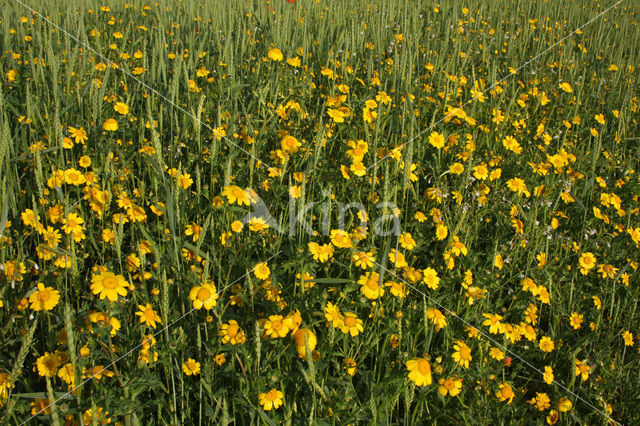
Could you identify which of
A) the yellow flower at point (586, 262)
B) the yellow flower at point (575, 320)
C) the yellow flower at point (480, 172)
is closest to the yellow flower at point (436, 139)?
the yellow flower at point (480, 172)

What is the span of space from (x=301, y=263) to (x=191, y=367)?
1.60 feet

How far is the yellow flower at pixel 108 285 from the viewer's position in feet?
4.66

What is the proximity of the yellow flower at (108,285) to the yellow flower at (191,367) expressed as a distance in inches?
11.6

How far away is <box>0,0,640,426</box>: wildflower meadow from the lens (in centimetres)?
138

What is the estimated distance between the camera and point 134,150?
242cm

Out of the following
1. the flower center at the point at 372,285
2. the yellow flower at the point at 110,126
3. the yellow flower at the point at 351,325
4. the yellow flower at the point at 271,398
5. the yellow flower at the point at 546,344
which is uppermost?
the yellow flower at the point at 110,126

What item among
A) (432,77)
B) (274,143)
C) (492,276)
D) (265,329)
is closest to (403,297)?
(492,276)

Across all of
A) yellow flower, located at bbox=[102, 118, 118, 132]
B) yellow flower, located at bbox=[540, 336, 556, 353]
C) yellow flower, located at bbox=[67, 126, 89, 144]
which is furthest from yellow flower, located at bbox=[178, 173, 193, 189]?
yellow flower, located at bbox=[540, 336, 556, 353]

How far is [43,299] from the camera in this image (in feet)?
4.71

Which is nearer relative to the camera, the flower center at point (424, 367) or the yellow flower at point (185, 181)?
the flower center at point (424, 367)

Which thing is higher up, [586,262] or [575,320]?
[586,262]

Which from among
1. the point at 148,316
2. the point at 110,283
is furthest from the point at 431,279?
the point at 110,283

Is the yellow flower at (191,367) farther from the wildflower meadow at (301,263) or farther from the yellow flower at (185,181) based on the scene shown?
the yellow flower at (185,181)

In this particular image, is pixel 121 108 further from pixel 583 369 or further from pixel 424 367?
pixel 583 369
